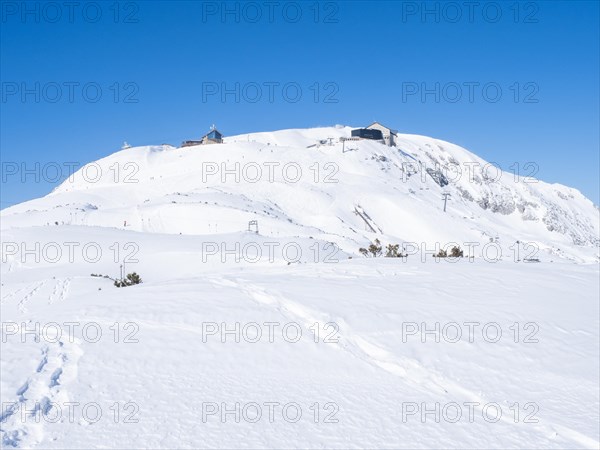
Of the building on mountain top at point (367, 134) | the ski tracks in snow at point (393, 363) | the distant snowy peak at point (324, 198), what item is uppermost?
the building on mountain top at point (367, 134)

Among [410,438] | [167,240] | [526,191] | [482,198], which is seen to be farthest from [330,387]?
[526,191]

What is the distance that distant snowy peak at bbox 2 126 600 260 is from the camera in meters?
38.1

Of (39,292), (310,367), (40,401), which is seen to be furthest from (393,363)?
(39,292)

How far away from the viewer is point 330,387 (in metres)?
6.84

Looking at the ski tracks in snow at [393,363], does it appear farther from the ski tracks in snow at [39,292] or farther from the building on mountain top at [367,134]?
the building on mountain top at [367,134]

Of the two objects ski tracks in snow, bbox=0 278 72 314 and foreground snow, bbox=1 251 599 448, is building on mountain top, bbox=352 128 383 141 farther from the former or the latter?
foreground snow, bbox=1 251 599 448

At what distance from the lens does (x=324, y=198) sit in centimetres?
5094

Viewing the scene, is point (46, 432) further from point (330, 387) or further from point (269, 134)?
point (269, 134)

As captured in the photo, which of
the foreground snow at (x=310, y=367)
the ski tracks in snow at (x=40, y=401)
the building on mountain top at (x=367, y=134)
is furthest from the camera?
the building on mountain top at (x=367, y=134)

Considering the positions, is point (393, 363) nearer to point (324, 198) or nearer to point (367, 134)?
point (324, 198)

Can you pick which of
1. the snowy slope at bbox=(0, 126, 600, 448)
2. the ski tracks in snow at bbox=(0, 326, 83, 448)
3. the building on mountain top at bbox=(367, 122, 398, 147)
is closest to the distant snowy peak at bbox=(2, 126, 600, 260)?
the building on mountain top at bbox=(367, 122, 398, 147)

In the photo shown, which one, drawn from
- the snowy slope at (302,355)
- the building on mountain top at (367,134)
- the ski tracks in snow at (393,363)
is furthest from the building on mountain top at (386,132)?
the ski tracks in snow at (393,363)

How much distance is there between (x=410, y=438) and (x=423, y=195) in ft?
194

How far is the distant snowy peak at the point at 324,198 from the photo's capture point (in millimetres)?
38062
